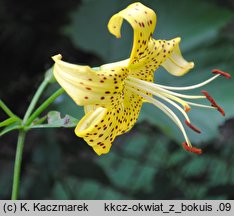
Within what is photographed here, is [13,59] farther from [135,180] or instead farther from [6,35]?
[135,180]

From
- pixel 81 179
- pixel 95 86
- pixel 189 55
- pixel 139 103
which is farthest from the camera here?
pixel 189 55

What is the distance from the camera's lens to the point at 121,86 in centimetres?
85

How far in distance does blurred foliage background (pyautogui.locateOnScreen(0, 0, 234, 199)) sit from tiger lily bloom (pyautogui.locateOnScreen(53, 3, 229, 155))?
29.8 inches

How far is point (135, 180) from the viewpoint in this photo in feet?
5.91

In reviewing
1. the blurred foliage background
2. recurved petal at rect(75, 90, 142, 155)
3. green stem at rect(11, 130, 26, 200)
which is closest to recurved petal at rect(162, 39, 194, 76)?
recurved petal at rect(75, 90, 142, 155)

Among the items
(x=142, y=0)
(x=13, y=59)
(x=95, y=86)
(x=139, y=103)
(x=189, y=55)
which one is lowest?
(x=13, y=59)

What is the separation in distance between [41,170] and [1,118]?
0.24 m

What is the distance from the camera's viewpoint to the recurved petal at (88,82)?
2.42 ft

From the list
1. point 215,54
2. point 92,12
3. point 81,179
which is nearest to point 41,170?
point 81,179

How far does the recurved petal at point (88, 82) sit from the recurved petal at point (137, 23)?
0.06 m

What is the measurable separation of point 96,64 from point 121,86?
110 centimetres

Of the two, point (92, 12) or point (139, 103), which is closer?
point (139, 103)

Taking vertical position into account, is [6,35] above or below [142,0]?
below

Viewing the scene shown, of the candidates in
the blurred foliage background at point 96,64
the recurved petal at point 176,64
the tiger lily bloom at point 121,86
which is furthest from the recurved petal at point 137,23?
the blurred foliage background at point 96,64
